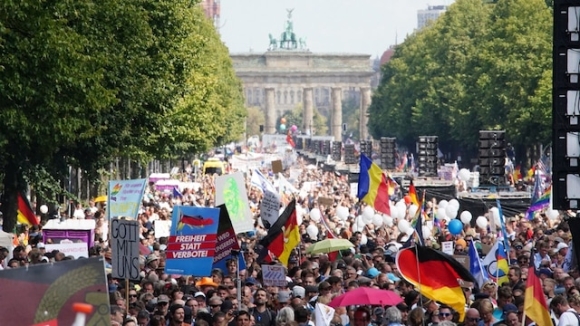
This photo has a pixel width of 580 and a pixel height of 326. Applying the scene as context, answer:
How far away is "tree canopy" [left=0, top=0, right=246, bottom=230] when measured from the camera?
28281 mm

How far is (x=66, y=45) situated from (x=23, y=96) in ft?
3.83

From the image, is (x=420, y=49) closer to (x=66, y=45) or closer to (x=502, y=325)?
(x=66, y=45)

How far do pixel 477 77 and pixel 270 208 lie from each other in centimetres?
5875

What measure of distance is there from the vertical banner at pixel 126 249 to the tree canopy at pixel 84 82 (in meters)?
7.64

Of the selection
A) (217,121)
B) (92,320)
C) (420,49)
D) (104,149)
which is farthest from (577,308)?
(420,49)

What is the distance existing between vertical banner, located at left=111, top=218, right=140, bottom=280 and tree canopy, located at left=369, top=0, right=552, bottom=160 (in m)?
56.6

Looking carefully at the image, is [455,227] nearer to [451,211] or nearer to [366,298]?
[451,211]

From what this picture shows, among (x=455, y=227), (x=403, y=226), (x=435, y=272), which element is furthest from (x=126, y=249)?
(x=403, y=226)

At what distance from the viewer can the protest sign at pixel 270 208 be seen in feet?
99.6

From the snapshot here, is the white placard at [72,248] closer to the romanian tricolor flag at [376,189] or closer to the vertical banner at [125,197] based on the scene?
the vertical banner at [125,197]

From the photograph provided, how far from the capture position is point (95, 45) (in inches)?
1287

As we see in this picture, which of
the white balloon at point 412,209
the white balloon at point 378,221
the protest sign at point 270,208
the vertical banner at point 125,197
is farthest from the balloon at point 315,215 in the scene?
the vertical banner at point 125,197

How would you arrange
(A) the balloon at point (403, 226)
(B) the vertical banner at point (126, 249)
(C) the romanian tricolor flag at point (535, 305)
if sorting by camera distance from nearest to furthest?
(C) the romanian tricolor flag at point (535, 305), (B) the vertical banner at point (126, 249), (A) the balloon at point (403, 226)

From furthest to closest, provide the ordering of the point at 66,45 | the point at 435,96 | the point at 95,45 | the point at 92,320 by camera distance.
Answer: the point at 435,96 → the point at 95,45 → the point at 66,45 → the point at 92,320
